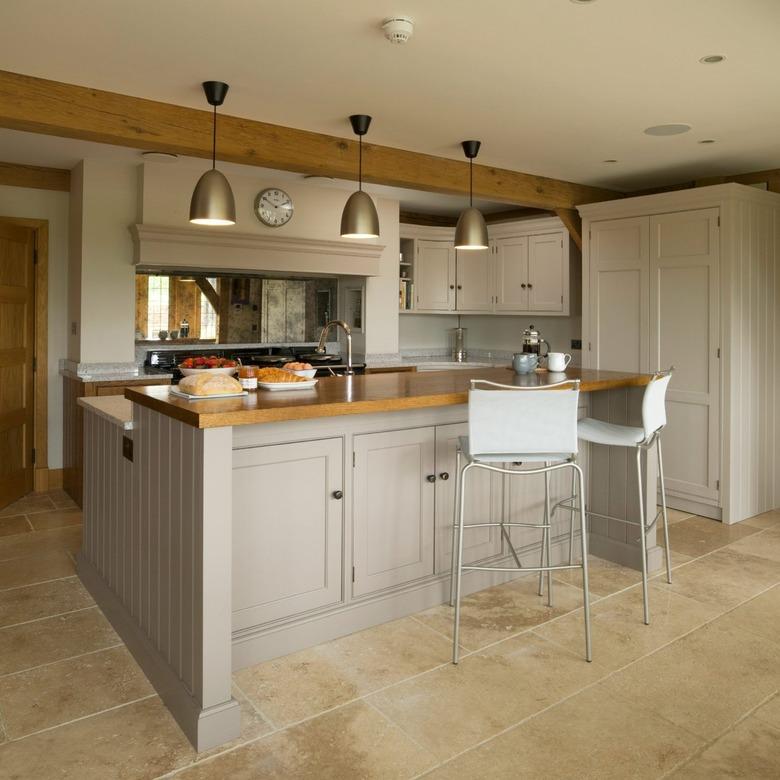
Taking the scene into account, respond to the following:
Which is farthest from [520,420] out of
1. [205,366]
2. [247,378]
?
[205,366]

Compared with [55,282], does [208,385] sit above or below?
below

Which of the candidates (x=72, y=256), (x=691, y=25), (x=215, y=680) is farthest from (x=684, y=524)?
(x=72, y=256)

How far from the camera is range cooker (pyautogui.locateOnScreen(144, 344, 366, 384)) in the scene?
17.8 ft

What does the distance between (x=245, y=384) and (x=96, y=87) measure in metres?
1.60

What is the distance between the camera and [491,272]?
680 centimetres

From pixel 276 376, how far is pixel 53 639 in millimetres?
1407

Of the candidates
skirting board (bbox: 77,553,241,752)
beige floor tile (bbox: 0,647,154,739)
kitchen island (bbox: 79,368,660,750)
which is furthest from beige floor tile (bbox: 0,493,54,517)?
beige floor tile (bbox: 0,647,154,739)

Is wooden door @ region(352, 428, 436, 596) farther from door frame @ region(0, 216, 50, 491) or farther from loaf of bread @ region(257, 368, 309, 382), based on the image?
door frame @ region(0, 216, 50, 491)

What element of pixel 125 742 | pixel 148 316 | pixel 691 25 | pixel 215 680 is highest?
pixel 691 25

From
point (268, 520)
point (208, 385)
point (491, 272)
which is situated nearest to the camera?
point (208, 385)

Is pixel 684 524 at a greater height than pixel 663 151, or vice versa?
pixel 663 151

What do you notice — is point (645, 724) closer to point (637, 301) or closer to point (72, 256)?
point (637, 301)

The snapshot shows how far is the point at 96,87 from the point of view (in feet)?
10.6

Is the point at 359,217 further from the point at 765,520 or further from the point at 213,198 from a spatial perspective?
the point at 765,520
